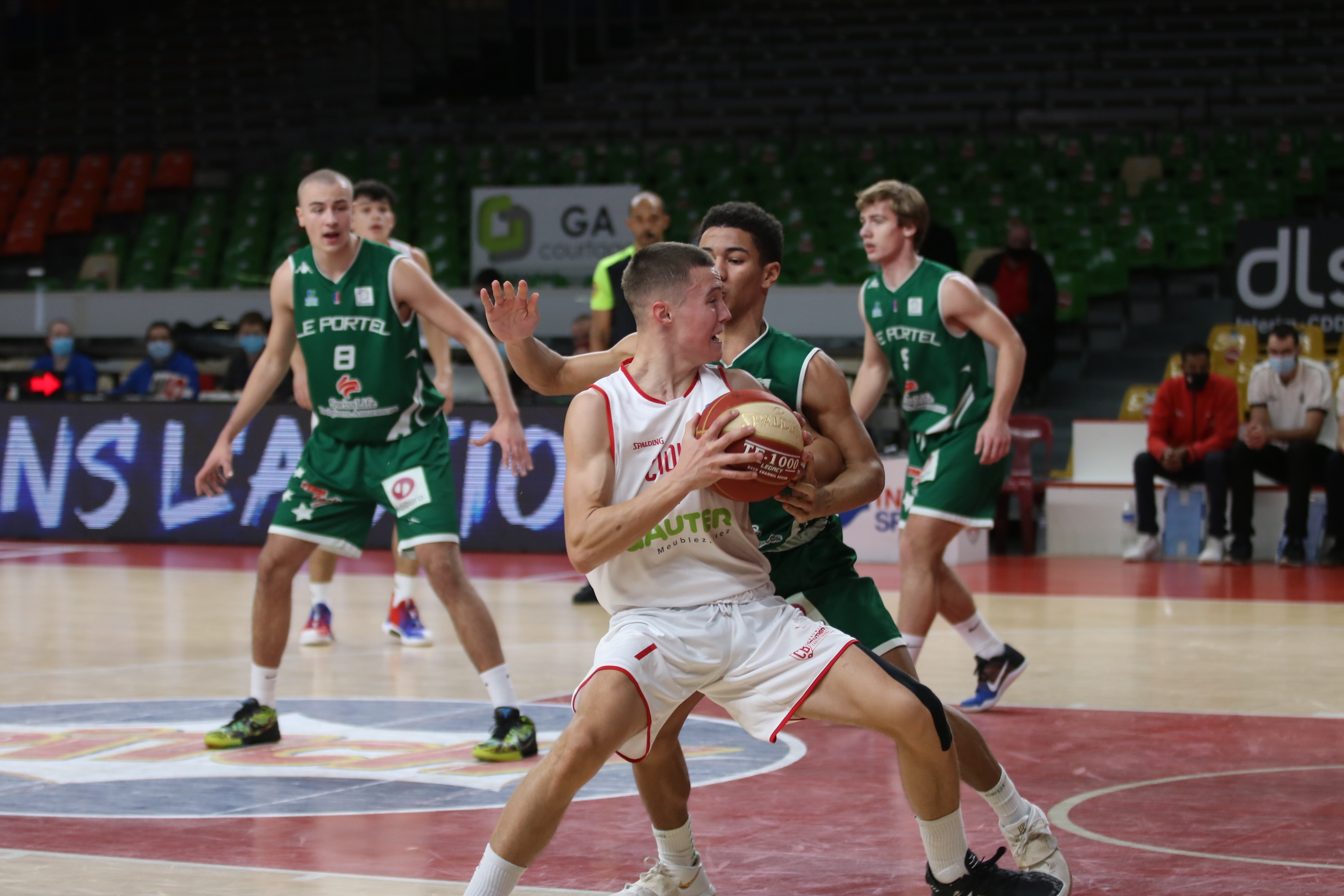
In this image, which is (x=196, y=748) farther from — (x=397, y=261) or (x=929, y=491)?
(x=929, y=491)

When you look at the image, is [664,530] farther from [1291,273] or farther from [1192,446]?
[1291,273]

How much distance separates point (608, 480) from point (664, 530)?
0.53 ft

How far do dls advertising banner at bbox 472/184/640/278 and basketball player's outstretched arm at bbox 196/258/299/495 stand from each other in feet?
37.8

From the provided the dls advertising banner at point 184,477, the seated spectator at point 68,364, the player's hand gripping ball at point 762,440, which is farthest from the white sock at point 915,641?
the seated spectator at point 68,364

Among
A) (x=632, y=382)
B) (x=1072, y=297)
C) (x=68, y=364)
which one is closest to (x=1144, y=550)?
(x=1072, y=297)

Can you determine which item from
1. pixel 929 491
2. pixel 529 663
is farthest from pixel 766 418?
pixel 529 663

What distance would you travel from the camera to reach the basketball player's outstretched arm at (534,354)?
3609 millimetres

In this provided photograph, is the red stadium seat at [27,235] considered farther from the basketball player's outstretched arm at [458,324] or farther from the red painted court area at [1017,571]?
the basketball player's outstretched arm at [458,324]

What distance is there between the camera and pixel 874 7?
2222 centimetres

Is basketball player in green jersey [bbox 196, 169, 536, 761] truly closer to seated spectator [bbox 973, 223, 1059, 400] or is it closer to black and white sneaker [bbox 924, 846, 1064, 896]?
black and white sneaker [bbox 924, 846, 1064, 896]

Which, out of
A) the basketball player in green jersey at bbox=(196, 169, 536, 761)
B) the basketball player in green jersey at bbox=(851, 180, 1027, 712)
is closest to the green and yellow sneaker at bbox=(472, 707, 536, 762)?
the basketball player in green jersey at bbox=(196, 169, 536, 761)

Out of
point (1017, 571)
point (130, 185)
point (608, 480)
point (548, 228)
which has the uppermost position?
point (130, 185)

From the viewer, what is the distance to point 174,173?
2136 centimetres

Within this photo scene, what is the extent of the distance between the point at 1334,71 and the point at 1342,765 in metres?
16.2
